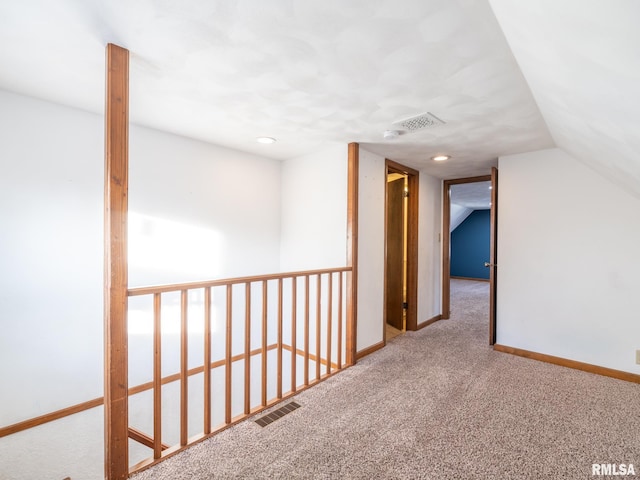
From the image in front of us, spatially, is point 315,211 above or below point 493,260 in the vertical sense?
above

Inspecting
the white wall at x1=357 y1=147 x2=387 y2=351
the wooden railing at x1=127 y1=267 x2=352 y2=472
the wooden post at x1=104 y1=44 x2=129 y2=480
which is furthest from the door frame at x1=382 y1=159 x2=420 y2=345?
Answer: the wooden post at x1=104 y1=44 x2=129 y2=480

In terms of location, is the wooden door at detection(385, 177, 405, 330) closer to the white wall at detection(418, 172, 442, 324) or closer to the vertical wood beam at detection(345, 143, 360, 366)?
the white wall at detection(418, 172, 442, 324)

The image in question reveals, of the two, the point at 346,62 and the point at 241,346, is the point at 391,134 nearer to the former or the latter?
the point at 346,62

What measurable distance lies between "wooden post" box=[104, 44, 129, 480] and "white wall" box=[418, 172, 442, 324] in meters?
3.44

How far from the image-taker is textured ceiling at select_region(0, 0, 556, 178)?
1.24 m

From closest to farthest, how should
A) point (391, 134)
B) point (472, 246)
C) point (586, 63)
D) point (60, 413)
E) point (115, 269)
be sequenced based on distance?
point (586, 63)
point (115, 269)
point (60, 413)
point (391, 134)
point (472, 246)

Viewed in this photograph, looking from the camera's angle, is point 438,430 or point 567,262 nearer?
point 438,430

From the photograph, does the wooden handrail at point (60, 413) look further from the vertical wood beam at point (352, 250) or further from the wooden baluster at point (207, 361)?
the vertical wood beam at point (352, 250)

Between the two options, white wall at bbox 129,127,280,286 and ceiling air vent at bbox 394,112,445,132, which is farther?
white wall at bbox 129,127,280,286

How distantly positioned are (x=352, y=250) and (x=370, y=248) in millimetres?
360

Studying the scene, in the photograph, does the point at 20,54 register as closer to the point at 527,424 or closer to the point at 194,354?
the point at 194,354

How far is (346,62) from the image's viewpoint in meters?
1.56

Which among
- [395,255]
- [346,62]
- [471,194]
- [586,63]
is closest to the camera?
[586,63]

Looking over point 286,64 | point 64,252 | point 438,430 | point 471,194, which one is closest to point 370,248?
point 438,430
